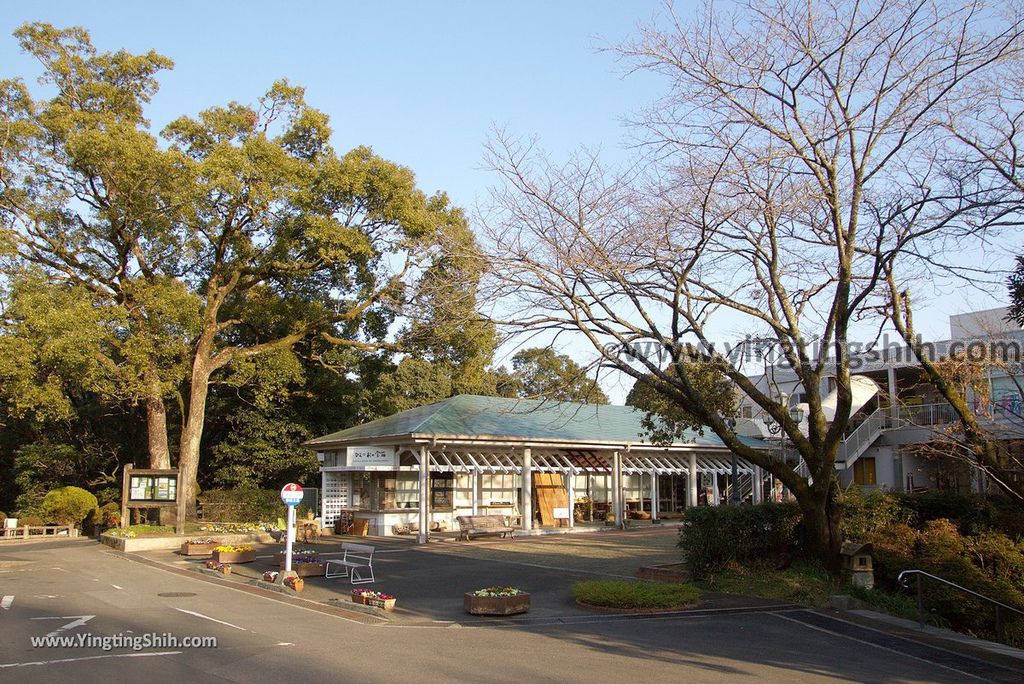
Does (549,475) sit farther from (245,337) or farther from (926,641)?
(926,641)

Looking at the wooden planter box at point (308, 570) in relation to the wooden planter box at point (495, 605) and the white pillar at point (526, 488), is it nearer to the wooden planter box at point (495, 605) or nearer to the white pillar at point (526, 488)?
the wooden planter box at point (495, 605)

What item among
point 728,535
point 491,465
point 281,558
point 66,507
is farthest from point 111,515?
point 728,535

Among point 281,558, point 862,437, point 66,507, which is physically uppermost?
point 862,437

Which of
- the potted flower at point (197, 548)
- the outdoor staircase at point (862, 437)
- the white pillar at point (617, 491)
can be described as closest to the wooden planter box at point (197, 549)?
the potted flower at point (197, 548)

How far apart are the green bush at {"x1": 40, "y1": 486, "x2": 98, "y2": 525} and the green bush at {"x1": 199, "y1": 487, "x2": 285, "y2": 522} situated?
4.13 meters

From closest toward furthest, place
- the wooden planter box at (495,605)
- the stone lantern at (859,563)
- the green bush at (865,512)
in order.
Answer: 1. the wooden planter box at (495,605)
2. the stone lantern at (859,563)
3. the green bush at (865,512)

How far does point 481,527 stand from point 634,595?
13.0 metres

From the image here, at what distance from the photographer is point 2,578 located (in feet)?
54.7

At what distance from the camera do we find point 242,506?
Answer: 30.6m

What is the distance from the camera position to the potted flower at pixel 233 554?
62.4 feet

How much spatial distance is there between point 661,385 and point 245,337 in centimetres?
2402

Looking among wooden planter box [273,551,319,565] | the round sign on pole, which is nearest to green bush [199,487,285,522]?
wooden planter box [273,551,319,565]

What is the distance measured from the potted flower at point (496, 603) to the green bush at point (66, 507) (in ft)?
74.8

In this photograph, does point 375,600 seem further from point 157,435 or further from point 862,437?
point 862,437
